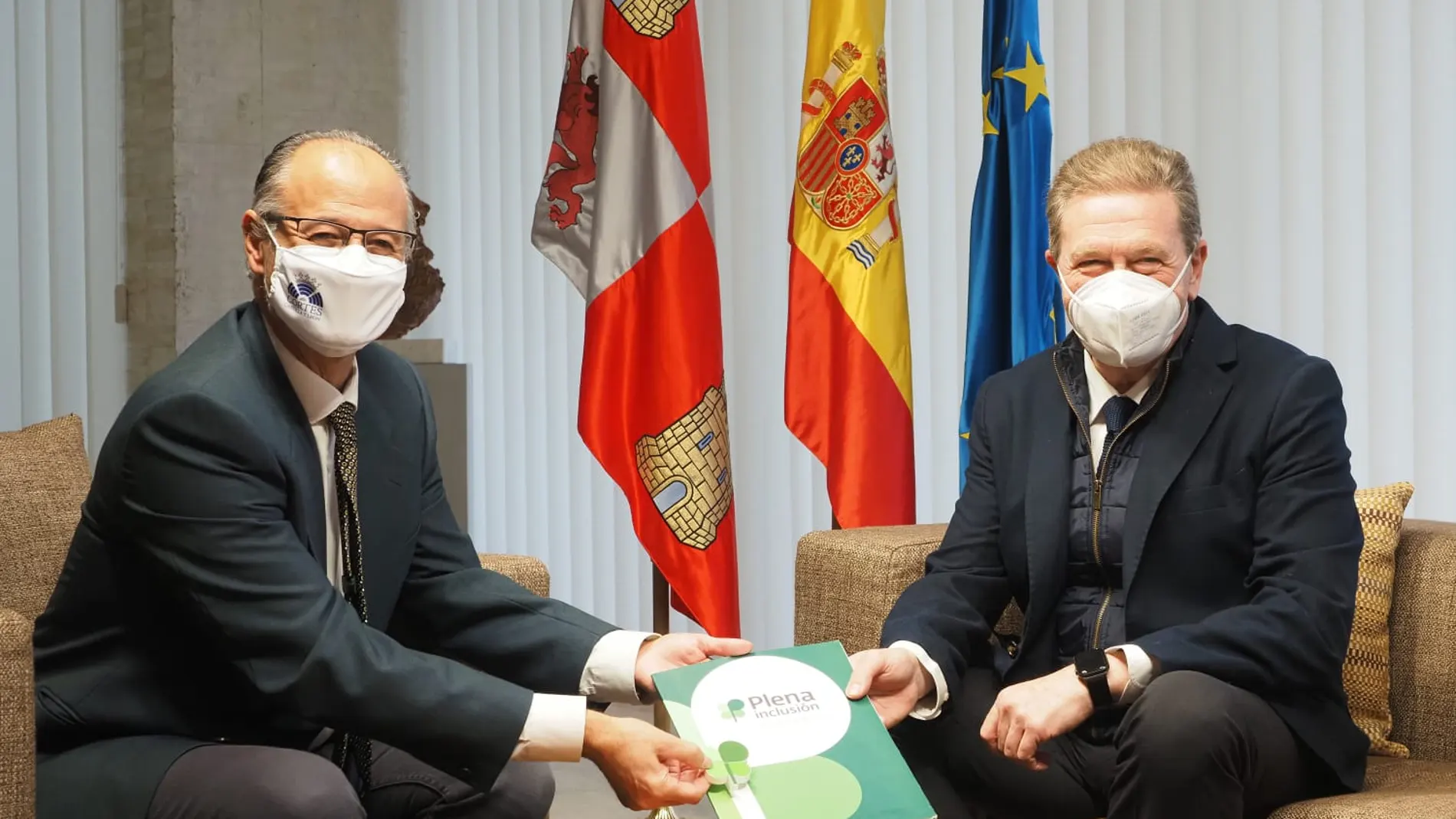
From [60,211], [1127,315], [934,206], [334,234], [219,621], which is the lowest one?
[219,621]

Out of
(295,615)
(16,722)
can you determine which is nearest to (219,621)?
(295,615)

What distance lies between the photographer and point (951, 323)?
3.77m

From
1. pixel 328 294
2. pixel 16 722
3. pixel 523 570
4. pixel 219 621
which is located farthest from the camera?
pixel 523 570

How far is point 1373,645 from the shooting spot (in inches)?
80.5

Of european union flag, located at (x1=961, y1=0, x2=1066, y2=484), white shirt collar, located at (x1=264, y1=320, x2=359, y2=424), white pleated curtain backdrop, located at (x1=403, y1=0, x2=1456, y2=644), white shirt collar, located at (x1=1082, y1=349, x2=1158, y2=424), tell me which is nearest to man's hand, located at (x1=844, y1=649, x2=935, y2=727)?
white shirt collar, located at (x1=1082, y1=349, x2=1158, y2=424)

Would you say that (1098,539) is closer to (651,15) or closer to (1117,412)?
(1117,412)

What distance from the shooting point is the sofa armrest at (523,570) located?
2352 mm

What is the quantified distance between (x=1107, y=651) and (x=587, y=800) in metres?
1.97

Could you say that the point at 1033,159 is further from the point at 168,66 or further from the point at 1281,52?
the point at 168,66

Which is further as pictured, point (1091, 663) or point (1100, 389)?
point (1100, 389)

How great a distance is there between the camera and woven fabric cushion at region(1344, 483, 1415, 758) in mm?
2043

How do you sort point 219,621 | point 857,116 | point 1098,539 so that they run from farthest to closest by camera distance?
point 857,116 → point 1098,539 → point 219,621

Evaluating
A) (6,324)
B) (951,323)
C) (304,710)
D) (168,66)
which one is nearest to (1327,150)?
(951,323)

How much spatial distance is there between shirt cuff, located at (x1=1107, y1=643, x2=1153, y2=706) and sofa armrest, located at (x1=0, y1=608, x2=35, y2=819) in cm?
120
